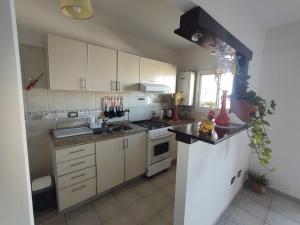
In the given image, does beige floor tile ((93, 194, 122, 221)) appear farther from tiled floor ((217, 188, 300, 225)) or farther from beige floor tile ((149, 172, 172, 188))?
tiled floor ((217, 188, 300, 225))

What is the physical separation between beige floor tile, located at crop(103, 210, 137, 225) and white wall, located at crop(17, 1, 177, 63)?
87.5 inches

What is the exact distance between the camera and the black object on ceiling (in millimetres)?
946

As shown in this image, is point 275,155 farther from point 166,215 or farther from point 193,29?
point 193,29

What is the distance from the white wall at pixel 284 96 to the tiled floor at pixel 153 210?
0.33m

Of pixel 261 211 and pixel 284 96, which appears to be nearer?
pixel 261 211

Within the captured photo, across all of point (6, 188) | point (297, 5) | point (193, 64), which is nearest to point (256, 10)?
point (297, 5)

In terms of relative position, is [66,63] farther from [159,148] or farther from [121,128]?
[159,148]

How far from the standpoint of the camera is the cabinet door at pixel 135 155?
2.15m

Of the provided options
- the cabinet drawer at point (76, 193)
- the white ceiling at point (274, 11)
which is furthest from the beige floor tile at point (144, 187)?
the white ceiling at point (274, 11)

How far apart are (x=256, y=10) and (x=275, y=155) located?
1946 millimetres

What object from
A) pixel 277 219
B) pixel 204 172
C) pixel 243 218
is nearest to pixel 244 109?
pixel 204 172

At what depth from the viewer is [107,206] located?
1.85 metres

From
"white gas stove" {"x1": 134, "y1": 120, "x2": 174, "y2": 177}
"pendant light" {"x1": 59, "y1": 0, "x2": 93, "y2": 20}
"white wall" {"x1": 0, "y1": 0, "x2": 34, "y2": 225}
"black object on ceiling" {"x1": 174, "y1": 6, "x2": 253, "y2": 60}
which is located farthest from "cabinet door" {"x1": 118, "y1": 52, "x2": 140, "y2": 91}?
"white wall" {"x1": 0, "y1": 0, "x2": 34, "y2": 225}

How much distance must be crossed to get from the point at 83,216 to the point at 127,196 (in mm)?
563
